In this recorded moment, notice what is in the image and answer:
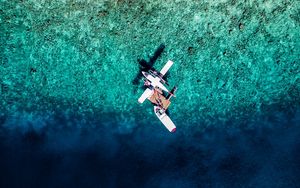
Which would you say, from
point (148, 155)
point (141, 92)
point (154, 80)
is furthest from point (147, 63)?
point (148, 155)

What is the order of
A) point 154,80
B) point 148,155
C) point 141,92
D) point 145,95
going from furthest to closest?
point 148,155 → point 141,92 → point 145,95 → point 154,80

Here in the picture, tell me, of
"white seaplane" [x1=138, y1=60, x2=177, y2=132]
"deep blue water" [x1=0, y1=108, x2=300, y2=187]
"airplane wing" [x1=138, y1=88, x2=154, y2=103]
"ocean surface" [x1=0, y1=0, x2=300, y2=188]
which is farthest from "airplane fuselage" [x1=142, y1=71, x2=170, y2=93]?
"deep blue water" [x1=0, y1=108, x2=300, y2=187]

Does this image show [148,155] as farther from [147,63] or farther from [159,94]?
[147,63]

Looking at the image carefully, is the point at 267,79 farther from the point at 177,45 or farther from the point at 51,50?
the point at 51,50

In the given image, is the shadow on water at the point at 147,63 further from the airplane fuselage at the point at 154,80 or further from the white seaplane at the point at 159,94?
the airplane fuselage at the point at 154,80

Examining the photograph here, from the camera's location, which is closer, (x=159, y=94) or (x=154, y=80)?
(x=154, y=80)

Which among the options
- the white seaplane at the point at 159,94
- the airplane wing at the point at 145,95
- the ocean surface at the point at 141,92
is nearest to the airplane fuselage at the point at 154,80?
the white seaplane at the point at 159,94

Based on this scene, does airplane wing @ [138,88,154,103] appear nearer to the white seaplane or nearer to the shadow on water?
the white seaplane
